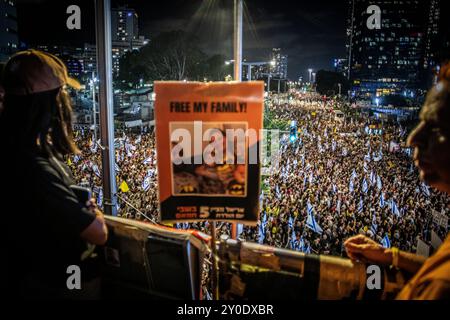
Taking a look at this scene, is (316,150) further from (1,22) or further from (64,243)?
(1,22)

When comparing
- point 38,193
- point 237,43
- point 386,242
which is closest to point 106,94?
point 237,43

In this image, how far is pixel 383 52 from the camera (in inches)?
5969

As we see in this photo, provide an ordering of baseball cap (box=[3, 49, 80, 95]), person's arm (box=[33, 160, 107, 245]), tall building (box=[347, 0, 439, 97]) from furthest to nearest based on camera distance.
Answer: tall building (box=[347, 0, 439, 97]), baseball cap (box=[3, 49, 80, 95]), person's arm (box=[33, 160, 107, 245])

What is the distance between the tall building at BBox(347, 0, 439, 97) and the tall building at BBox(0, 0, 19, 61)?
441 ft

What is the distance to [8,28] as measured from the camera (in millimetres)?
53688

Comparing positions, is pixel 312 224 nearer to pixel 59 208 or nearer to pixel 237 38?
pixel 237 38

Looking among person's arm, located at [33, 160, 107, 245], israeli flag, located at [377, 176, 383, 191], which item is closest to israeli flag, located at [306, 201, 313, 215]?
israeli flag, located at [377, 176, 383, 191]

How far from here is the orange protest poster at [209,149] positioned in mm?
2586

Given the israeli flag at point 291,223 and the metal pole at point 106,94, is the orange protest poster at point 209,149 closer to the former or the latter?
the metal pole at point 106,94

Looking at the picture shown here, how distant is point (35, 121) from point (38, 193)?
18.5 inches

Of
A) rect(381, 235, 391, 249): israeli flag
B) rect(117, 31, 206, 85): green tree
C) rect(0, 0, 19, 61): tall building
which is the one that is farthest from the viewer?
rect(0, 0, 19, 61): tall building

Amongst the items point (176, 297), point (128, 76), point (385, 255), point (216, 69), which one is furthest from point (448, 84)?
point (128, 76)

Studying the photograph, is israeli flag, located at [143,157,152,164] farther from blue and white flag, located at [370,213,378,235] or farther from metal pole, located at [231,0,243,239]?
metal pole, located at [231,0,243,239]

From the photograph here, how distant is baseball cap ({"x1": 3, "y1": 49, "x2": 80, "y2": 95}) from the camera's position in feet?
6.50
